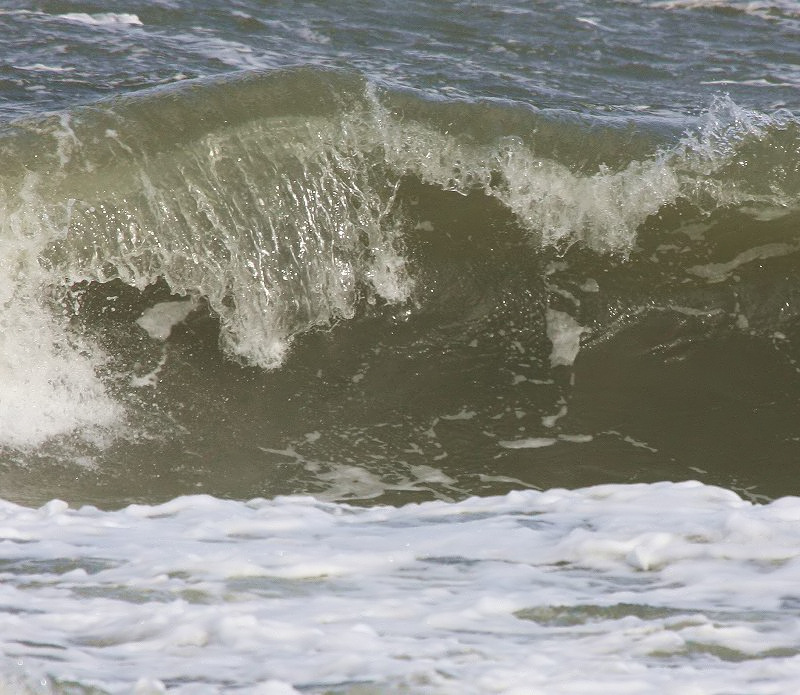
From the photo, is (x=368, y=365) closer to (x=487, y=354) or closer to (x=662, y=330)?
(x=487, y=354)

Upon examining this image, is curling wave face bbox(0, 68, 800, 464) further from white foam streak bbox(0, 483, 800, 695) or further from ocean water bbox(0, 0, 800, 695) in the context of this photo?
white foam streak bbox(0, 483, 800, 695)

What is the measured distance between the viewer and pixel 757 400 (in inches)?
194

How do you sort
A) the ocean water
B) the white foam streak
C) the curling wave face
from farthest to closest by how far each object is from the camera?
the curling wave face, the ocean water, the white foam streak

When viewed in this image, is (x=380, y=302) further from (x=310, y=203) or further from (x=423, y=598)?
(x=423, y=598)

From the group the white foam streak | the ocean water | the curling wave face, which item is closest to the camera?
the white foam streak

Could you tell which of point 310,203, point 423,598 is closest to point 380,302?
point 310,203

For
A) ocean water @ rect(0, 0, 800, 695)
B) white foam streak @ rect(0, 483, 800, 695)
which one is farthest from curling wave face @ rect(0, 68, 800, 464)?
white foam streak @ rect(0, 483, 800, 695)

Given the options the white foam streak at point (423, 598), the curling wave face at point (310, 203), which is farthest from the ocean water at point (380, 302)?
the white foam streak at point (423, 598)

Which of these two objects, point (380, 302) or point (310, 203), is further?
point (380, 302)

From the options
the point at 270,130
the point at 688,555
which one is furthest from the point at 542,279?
the point at 688,555

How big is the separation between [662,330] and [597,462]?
777 millimetres

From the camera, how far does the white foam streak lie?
193 cm

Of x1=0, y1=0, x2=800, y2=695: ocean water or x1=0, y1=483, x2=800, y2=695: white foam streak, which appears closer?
x1=0, y1=483, x2=800, y2=695: white foam streak

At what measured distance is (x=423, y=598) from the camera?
232 centimetres
